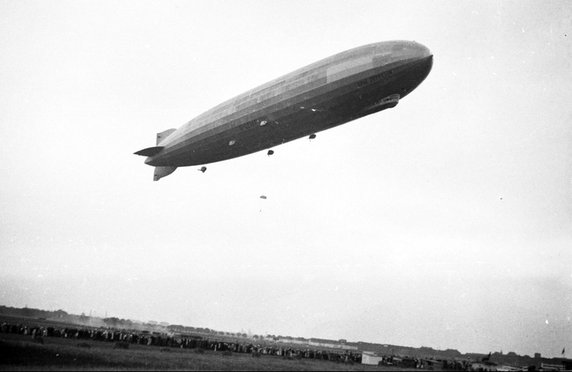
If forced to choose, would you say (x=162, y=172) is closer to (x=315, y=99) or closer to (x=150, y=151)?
(x=150, y=151)

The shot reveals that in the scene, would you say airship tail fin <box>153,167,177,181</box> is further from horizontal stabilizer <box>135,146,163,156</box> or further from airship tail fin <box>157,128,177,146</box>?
airship tail fin <box>157,128,177,146</box>

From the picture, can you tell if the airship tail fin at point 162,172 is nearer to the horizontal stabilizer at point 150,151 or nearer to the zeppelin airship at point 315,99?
the horizontal stabilizer at point 150,151

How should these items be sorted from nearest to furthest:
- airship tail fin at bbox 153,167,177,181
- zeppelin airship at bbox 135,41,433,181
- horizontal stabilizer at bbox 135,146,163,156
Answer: zeppelin airship at bbox 135,41,433,181, horizontal stabilizer at bbox 135,146,163,156, airship tail fin at bbox 153,167,177,181

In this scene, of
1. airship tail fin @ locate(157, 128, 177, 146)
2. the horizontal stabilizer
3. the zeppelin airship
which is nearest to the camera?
the zeppelin airship

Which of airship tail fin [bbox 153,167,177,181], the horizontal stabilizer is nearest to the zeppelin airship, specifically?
the horizontal stabilizer

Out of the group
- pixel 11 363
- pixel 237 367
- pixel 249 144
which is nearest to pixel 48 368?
pixel 11 363

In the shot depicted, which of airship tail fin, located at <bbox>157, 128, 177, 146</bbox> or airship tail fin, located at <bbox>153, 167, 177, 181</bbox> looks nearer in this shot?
airship tail fin, located at <bbox>153, 167, 177, 181</bbox>

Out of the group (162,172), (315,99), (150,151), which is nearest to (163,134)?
(162,172)

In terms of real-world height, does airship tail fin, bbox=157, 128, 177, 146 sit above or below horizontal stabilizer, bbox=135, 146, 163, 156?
above

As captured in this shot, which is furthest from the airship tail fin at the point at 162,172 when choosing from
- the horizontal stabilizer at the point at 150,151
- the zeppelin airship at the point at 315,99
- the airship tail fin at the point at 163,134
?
the zeppelin airship at the point at 315,99
